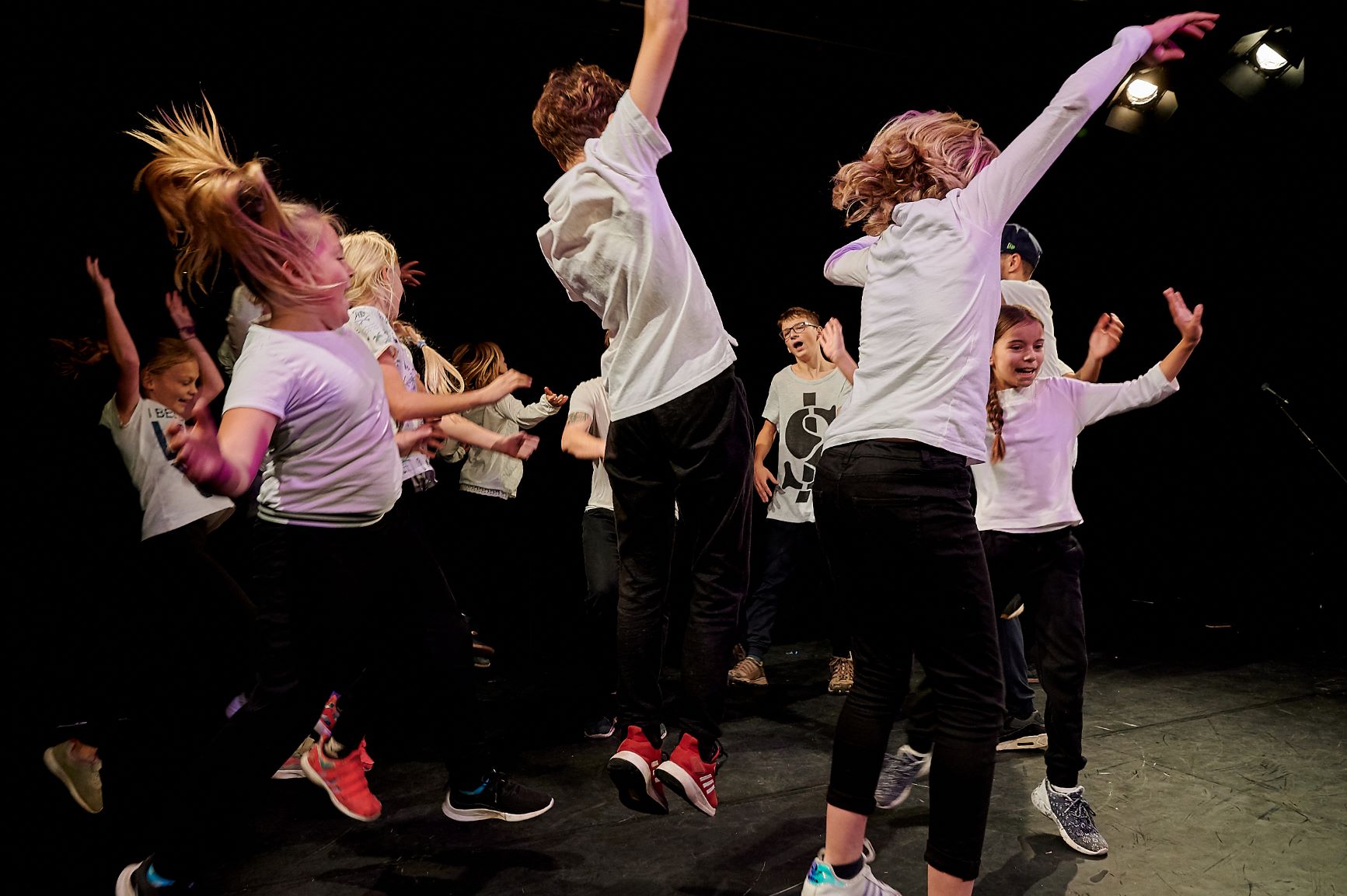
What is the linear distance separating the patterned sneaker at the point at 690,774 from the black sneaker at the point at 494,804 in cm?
83

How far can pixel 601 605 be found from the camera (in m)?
3.80

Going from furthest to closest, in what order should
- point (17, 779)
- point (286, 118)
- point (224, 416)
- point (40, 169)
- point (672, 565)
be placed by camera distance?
point (286, 118) → point (40, 169) → point (17, 779) → point (672, 565) → point (224, 416)

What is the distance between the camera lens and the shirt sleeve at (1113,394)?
8.73ft

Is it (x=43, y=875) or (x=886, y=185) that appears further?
(x=43, y=875)

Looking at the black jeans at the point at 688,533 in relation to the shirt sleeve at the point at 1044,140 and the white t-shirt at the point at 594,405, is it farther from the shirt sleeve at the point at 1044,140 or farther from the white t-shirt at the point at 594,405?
the white t-shirt at the point at 594,405

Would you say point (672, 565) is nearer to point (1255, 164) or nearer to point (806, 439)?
point (806, 439)

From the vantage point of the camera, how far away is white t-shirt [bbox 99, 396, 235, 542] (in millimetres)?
3422

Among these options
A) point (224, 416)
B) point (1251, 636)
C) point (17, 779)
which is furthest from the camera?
point (1251, 636)

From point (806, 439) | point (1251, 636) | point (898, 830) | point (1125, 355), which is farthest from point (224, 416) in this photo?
point (1125, 355)

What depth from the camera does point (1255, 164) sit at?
6559mm

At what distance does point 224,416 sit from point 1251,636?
584cm

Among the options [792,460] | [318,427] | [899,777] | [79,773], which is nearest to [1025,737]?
[899,777]

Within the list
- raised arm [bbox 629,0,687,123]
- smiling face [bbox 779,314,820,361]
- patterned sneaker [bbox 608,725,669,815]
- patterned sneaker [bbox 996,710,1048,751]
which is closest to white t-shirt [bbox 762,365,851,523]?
smiling face [bbox 779,314,820,361]

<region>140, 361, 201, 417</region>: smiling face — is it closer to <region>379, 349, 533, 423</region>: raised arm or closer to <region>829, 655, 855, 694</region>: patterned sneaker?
<region>379, 349, 533, 423</region>: raised arm
